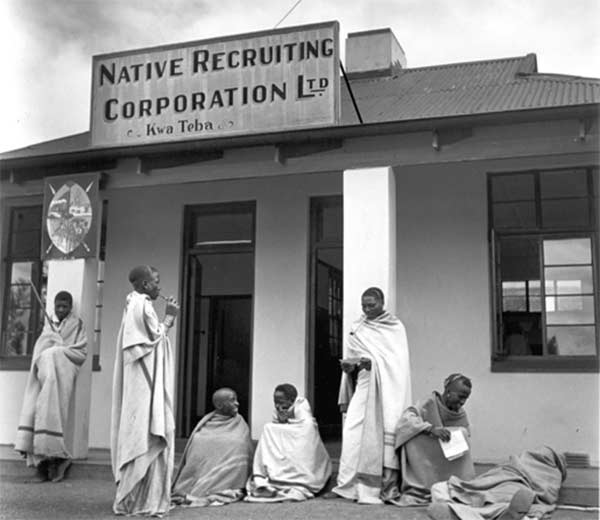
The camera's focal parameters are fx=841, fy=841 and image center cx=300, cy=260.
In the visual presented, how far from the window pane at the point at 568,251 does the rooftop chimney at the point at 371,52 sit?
5548mm

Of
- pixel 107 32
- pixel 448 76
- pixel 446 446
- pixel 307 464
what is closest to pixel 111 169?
pixel 107 32

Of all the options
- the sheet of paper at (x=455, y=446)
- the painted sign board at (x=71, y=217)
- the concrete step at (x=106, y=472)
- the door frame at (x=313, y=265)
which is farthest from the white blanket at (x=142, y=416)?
the door frame at (x=313, y=265)

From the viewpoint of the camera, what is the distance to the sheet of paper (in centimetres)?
685

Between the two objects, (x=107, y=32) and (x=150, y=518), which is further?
(x=107, y=32)

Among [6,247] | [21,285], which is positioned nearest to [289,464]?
[21,285]

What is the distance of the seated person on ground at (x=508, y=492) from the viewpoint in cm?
611

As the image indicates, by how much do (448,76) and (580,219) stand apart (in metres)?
4.86

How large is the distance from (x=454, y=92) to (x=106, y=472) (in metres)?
6.92

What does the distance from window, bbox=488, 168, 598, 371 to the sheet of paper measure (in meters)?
2.20

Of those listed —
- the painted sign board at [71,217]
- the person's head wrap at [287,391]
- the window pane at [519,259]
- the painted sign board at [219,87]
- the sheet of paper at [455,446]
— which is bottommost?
the sheet of paper at [455,446]

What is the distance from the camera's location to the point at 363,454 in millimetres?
7238

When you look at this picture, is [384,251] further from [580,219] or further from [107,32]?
[107,32]

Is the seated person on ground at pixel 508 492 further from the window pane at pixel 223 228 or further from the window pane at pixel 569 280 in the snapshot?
the window pane at pixel 223 228

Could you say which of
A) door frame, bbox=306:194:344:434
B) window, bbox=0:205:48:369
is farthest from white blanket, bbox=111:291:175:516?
window, bbox=0:205:48:369
